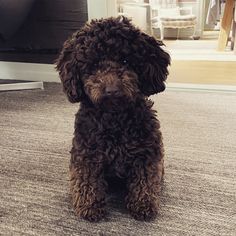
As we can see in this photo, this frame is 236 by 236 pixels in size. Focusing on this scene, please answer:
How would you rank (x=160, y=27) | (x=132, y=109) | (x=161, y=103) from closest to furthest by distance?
(x=132, y=109) < (x=161, y=103) < (x=160, y=27)

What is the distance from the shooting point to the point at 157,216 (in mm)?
1264

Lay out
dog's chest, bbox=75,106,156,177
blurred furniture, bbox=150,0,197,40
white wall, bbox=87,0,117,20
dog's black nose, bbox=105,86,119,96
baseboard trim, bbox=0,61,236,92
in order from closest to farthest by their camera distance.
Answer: dog's black nose, bbox=105,86,119,96
dog's chest, bbox=75,106,156,177
white wall, bbox=87,0,117,20
baseboard trim, bbox=0,61,236,92
blurred furniture, bbox=150,0,197,40

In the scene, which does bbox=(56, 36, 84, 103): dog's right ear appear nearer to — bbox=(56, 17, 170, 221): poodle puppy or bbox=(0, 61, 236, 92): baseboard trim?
bbox=(56, 17, 170, 221): poodle puppy

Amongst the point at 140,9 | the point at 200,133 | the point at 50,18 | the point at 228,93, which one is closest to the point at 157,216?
the point at 200,133

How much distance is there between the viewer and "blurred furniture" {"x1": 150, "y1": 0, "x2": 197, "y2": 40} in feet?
16.6

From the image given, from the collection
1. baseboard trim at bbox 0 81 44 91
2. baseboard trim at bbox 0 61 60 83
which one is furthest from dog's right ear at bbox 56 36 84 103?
baseboard trim at bbox 0 61 60 83

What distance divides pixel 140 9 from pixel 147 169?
3.52 m

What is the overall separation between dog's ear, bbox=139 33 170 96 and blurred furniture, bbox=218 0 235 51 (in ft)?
10.7

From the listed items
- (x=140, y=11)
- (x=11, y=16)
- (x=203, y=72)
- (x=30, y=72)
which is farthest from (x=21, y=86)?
(x=140, y=11)

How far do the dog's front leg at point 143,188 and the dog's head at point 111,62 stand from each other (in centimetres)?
26

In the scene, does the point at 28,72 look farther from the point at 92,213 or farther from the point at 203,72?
the point at 92,213

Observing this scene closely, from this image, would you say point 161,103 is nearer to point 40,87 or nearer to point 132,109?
point 40,87

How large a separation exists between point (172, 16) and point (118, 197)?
4.24 meters

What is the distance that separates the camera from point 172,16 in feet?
16.9
